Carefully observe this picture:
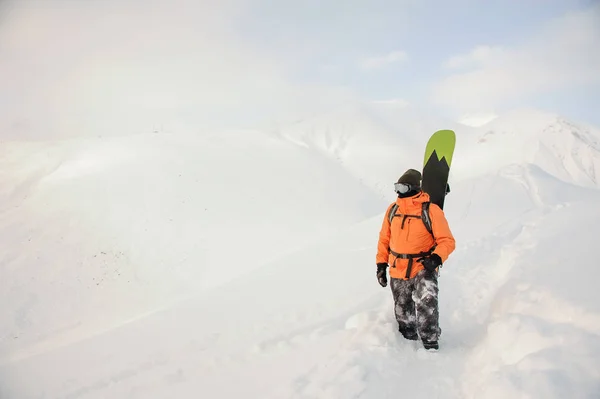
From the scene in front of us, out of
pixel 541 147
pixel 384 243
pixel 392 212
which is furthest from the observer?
pixel 541 147

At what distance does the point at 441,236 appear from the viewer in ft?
13.8

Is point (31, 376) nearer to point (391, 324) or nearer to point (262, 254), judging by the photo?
point (391, 324)

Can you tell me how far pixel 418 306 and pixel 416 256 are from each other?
64 cm

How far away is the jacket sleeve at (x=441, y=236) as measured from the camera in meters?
4.16

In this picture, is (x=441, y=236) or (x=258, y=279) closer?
(x=441, y=236)

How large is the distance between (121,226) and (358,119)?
32.6m

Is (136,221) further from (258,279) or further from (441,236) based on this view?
(441,236)

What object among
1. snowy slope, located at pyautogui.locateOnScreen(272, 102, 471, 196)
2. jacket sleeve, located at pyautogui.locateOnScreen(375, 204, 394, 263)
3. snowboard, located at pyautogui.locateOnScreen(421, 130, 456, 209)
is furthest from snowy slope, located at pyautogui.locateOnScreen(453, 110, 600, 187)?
jacket sleeve, located at pyautogui.locateOnScreen(375, 204, 394, 263)

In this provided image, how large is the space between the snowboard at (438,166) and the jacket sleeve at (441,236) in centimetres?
250

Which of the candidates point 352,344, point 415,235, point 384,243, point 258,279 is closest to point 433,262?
point 415,235

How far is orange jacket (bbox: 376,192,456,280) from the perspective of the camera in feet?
13.8

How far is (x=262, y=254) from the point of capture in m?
14.1

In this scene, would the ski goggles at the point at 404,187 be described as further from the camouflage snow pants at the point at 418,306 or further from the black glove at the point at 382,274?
the black glove at the point at 382,274

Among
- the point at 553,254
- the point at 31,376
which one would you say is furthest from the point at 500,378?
the point at 31,376
